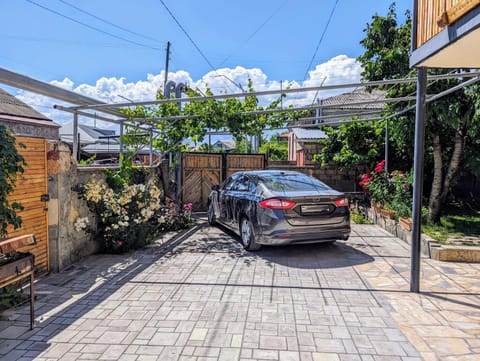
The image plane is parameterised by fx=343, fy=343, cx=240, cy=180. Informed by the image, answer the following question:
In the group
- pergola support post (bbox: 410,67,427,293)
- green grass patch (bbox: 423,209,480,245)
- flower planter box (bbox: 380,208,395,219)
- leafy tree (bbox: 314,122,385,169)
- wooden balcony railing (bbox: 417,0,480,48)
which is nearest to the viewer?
wooden balcony railing (bbox: 417,0,480,48)

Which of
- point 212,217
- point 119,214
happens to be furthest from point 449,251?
point 119,214

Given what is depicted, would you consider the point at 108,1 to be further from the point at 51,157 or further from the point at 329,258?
the point at 329,258

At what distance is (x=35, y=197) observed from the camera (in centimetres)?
473

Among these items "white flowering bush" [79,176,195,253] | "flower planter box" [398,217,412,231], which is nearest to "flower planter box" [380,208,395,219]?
"flower planter box" [398,217,412,231]

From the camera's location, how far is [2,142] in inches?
137

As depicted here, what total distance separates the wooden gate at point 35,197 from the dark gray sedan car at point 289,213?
319 cm

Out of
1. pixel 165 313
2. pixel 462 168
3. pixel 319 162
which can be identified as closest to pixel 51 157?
pixel 165 313

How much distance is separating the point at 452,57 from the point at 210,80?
6.28 meters

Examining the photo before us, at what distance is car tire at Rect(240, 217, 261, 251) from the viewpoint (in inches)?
237

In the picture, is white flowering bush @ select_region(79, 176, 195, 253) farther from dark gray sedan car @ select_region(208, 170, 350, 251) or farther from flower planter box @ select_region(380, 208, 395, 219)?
flower planter box @ select_region(380, 208, 395, 219)

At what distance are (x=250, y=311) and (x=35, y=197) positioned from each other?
3.32 m

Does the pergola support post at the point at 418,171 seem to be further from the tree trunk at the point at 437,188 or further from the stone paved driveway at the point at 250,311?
the tree trunk at the point at 437,188

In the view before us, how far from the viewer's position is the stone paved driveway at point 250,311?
9.64 feet

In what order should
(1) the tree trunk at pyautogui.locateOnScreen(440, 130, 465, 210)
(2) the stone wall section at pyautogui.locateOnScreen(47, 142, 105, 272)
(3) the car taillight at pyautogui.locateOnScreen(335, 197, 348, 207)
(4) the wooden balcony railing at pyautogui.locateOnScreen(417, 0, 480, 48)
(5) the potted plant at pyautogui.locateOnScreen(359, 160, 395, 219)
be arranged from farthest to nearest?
(5) the potted plant at pyautogui.locateOnScreen(359, 160, 395, 219)
(1) the tree trunk at pyautogui.locateOnScreen(440, 130, 465, 210)
(3) the car taillight at pyautogui.locateOnScreen(335, 197, 348, 207)
(2) the stone wall section at pyautogui.locateOnScreen(47, 142, 105, 272)
(4) the wooden balcony railing at pyautogui.locateOnScreen(417, 0, 480, 48)
